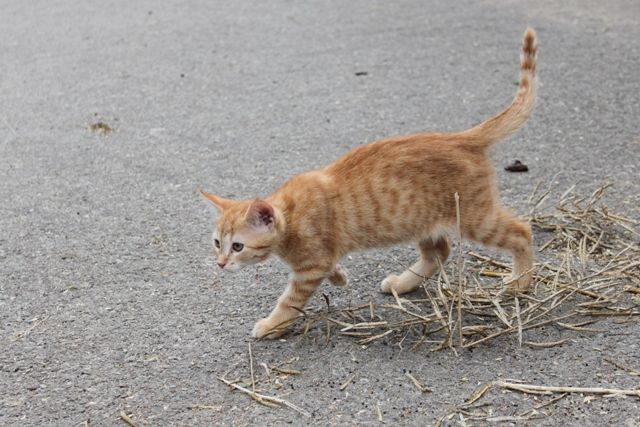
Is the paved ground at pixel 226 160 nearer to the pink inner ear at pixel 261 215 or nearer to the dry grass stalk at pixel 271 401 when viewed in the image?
the dry grass stalk at pixel 271 401

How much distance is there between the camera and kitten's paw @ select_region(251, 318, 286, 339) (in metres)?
3.77

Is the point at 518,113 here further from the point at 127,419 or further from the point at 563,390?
the point at 127,419

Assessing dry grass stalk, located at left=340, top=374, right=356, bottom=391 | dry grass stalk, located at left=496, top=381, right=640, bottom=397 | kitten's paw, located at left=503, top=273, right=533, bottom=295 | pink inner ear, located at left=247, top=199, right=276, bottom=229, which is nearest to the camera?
dry grass stalk, located at left=496, top=381, right=640, bottom=397

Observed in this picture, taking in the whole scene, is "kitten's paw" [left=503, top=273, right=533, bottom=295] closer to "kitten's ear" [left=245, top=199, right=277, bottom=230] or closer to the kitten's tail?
the kitten's tail

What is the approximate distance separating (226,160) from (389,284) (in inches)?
84.5

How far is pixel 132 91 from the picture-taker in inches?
295

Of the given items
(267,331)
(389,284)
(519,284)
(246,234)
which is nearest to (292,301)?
(267,331)

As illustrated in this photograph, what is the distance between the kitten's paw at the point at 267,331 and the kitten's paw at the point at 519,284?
1.08 meters

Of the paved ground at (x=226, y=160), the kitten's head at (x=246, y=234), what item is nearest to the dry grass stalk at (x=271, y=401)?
the paved ground at (x=226, y=160)

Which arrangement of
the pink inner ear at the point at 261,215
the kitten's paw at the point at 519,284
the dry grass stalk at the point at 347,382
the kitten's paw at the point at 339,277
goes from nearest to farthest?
the dry grass stalk at the point at 347,382, the pink inner ear at the point at 261,215, the kitten's paw at the point at 519,284, the kitten's paw at the point at 339,277

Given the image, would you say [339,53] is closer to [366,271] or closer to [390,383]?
[366,271]

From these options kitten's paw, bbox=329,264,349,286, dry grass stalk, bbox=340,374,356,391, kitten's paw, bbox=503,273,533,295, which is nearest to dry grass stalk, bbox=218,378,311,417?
dry grass stalk, bbox=340,374,356,391

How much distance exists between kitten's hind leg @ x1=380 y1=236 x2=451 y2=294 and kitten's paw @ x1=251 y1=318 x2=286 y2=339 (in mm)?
652

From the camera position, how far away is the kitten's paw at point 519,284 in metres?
3.98
